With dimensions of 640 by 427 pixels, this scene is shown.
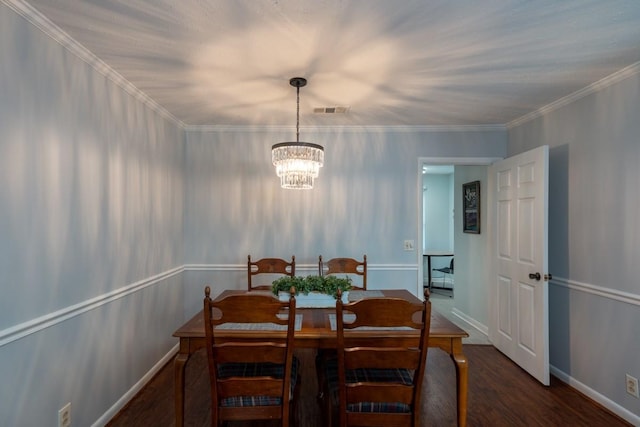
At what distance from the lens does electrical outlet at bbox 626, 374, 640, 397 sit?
2260mm

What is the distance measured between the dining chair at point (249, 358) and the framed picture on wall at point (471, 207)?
3.28 m

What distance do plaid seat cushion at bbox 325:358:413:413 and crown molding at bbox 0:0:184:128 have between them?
2.39m

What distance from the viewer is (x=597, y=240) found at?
258 centimetres

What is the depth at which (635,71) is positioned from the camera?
2.28 meters

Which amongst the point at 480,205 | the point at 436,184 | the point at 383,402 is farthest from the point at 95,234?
the point at 436,184

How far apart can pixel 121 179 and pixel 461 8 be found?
2437mm

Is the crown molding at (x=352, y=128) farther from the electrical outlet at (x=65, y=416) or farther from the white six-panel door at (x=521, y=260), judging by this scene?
the electrical outlet at (x=65, y=416)

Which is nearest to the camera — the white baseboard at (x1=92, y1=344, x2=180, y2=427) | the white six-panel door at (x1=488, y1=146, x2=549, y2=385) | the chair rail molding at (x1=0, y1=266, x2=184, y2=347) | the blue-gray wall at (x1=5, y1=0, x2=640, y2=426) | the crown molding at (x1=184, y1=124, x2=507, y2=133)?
the chair rail molding at (x1=0, y1=266, x2=184, y2=347)

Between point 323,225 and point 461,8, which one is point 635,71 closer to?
point 461,8

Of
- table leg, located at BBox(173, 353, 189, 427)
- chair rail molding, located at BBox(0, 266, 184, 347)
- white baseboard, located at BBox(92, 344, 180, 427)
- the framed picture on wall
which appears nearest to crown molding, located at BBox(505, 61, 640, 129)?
the framed picture on wall

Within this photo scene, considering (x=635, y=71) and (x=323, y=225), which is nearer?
(x=635, y=71)

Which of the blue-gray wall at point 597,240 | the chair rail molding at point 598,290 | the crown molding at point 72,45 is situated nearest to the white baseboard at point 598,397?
the blue-gray wall at point 597,240

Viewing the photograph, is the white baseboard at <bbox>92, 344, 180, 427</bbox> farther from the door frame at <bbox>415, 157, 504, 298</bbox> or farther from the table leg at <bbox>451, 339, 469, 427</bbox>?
the door frame at <bbox>415, 157, 504, 298</bbox>

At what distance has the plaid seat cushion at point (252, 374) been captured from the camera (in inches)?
67.6
